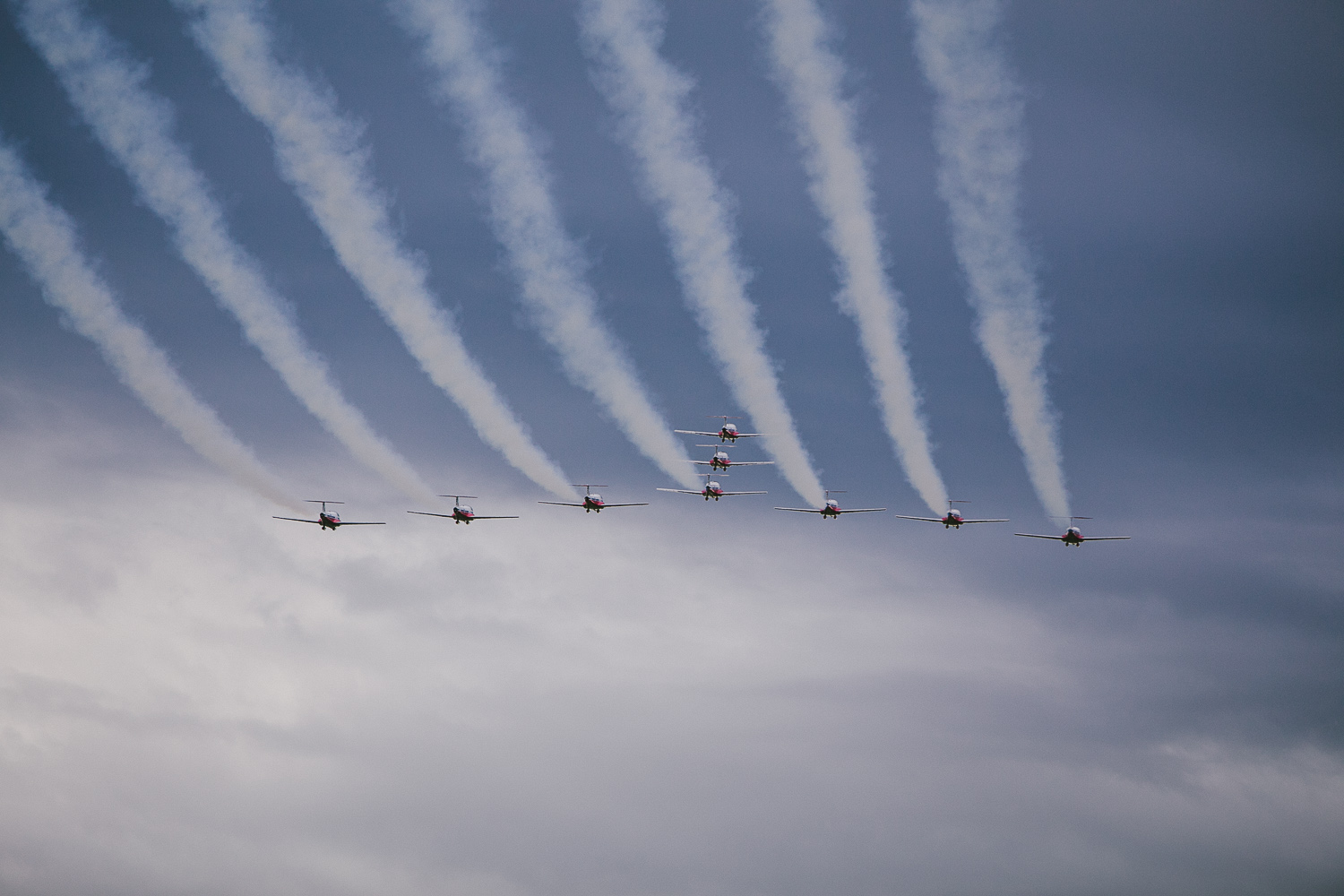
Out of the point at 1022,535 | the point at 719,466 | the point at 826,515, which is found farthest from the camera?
the point at 719,466

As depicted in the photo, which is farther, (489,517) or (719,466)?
(719,466)

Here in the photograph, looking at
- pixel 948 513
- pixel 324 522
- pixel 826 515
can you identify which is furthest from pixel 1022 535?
pixel 324 522

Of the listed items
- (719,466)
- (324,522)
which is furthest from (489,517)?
(719,466)

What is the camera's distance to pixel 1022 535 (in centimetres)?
7425

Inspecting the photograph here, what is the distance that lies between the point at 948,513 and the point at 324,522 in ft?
146

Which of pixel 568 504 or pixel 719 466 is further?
pixel 719 466

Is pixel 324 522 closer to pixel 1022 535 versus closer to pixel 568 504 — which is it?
pixel 568 504

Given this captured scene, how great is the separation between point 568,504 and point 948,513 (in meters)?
26.6

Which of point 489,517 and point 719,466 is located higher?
point 719,466

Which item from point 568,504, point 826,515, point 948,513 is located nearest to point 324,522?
point 568,504

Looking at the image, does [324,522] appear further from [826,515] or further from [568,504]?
[826,515]

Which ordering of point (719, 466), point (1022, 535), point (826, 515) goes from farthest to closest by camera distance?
point (719, 466) < point (826, 515) < point (1022, 535)

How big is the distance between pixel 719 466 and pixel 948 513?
682 inches

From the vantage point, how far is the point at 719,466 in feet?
279
